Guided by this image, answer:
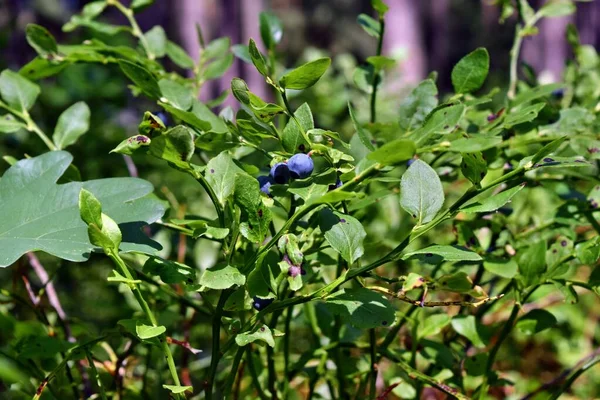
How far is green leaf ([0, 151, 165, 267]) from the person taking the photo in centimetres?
48

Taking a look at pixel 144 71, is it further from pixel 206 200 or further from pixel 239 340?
pixel 206 200

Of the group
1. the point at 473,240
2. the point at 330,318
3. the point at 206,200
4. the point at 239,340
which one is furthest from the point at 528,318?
the point at 206,200

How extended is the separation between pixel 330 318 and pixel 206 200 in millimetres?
1235

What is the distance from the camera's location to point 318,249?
57 centimetres

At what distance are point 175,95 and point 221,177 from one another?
5.7 inches

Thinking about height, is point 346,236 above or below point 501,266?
above

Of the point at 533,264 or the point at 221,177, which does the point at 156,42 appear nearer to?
the point at 221,177

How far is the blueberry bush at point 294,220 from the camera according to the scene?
1.56ft

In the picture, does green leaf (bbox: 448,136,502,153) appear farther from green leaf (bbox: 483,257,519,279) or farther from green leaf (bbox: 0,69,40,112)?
green leaf (bbox: 0,69,40,112)

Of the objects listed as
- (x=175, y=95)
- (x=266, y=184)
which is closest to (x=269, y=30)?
(x=175, y=95)

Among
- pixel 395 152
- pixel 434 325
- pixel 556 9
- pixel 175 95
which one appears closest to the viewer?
pixel 395 152

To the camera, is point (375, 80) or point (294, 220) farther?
point (375, 80)

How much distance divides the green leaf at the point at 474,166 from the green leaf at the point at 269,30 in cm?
38

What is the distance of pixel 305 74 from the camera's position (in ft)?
1.56
